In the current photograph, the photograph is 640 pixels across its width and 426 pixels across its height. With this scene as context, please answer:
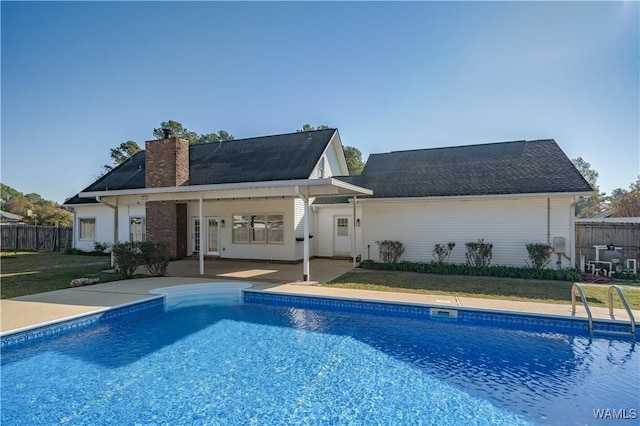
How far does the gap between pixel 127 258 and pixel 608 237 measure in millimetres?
17812

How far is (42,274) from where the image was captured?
12.3 metres

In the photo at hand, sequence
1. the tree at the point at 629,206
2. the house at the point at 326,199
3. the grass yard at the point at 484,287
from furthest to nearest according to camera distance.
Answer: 1. the tree at the point at 629,206
2. the house at the point at 326,199
3. the grass yard at the point at 484,287

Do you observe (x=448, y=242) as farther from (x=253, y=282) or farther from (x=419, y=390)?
(x=419, y=390)

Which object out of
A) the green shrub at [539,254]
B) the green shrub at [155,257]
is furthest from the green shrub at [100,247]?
the green shrub at [539,254]

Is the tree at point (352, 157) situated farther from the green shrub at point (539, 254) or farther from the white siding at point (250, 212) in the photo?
the green shrub at point (539, 254)

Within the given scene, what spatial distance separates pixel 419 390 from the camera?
4.54 metres

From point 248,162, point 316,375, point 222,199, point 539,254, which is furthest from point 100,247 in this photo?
point 539,254

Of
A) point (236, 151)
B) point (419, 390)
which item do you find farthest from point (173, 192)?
point (419, 390)

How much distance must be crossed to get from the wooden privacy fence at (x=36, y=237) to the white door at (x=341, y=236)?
725 inches

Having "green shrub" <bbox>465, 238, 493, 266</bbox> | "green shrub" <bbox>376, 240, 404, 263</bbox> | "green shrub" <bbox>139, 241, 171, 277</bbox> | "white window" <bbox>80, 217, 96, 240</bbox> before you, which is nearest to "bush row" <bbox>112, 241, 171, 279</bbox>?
"green shrub" <bbox>139, 241, 171, 277</bbox>

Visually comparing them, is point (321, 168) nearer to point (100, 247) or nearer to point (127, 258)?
point (127, 258)

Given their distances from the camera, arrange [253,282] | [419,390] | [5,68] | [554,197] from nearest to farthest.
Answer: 1. [419,390]
2. [253,282]
3. [554,197]
4. [5,68]

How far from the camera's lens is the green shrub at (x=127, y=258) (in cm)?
1144

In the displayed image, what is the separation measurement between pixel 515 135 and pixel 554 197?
11.5 m
